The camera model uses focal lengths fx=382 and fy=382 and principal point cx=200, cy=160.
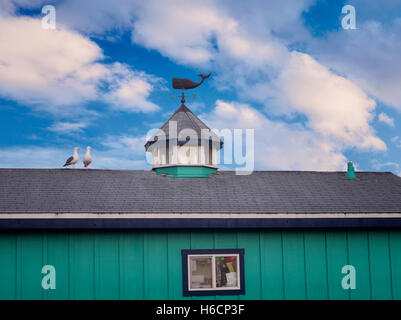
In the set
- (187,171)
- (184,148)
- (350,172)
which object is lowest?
(350,172)

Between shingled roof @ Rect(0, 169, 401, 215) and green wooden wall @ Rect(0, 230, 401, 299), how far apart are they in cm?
50

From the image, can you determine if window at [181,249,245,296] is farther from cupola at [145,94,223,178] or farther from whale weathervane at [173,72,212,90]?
whale weathervane at [173,72,212,90]

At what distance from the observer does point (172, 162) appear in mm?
10961

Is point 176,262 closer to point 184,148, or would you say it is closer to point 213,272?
point 213,272

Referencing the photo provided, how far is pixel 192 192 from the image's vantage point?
902 centimetres

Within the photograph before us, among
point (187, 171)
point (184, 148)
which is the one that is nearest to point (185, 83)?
point (184, 148)

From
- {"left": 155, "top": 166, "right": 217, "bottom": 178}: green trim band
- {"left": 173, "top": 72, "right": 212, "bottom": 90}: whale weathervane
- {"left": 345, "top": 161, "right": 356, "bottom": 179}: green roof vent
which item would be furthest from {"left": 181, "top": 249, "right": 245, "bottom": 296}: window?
{"left": 173, "top": 72, "right": 212, "bottom": 90}: whale weathervane

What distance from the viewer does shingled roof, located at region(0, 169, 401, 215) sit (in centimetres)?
791

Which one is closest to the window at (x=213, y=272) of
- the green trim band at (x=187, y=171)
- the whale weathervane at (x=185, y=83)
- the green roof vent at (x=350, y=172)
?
the green trim band at (x=187, y=171)

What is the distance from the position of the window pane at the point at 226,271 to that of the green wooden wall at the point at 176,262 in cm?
24

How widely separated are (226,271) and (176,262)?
1.05m

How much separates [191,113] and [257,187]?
386cm

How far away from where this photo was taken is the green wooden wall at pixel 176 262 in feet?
24.7
